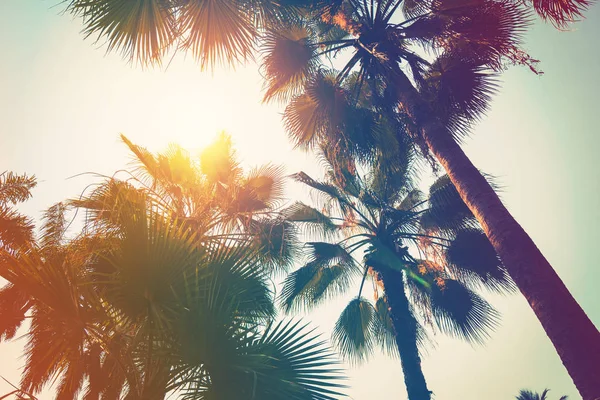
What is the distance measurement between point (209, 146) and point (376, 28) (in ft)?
13.6

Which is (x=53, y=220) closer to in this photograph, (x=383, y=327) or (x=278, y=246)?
(x=278, y=246)

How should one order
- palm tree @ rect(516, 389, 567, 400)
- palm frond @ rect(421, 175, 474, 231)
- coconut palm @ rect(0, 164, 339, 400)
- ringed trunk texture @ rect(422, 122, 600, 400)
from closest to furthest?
ringed trunk texture @ rect(422, 122, 600, 400) → coconut palm @ rect(0, 164, 339, 400) → palm frond @ rect(421, 175, 474, 231) → palm tree @ rect(516, 389, 567, 400)

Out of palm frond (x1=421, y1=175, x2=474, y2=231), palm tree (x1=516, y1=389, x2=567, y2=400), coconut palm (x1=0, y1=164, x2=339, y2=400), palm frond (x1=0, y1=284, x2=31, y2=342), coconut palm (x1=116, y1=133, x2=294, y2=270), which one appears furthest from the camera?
palm tree (x1=516, y1=389, x2=567, y2=400)

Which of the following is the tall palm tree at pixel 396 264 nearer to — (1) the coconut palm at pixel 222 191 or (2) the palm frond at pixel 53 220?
(1) the coconut palm at pixel 222 191

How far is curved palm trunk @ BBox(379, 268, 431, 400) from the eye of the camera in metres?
6.86

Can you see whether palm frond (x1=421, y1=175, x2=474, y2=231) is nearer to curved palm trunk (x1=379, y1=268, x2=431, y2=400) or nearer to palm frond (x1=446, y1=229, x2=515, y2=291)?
palm frond (x1=446, y1=229, x2=515, y2=291)

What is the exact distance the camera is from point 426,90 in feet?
20.4

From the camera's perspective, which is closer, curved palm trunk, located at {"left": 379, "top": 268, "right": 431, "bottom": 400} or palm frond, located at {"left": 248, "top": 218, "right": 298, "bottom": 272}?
palm frond, located at {"left": 248, "top": 218, "right": 298, "bottom": 272}

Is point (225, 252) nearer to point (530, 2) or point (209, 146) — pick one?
point (209, 146)

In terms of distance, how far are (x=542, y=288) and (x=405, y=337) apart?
5017 millimetres

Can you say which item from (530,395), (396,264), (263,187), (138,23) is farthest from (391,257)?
(530,395)

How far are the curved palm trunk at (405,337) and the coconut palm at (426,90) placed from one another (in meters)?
3.18

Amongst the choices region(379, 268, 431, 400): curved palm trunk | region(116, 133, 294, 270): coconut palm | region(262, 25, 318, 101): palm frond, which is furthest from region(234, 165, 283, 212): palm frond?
region(379, 268, 431, 400): curved palm trunk

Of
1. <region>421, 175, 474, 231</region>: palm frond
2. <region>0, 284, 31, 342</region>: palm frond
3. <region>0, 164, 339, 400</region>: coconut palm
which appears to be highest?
<region>421, 175, 474, 231</region>: palm frond
